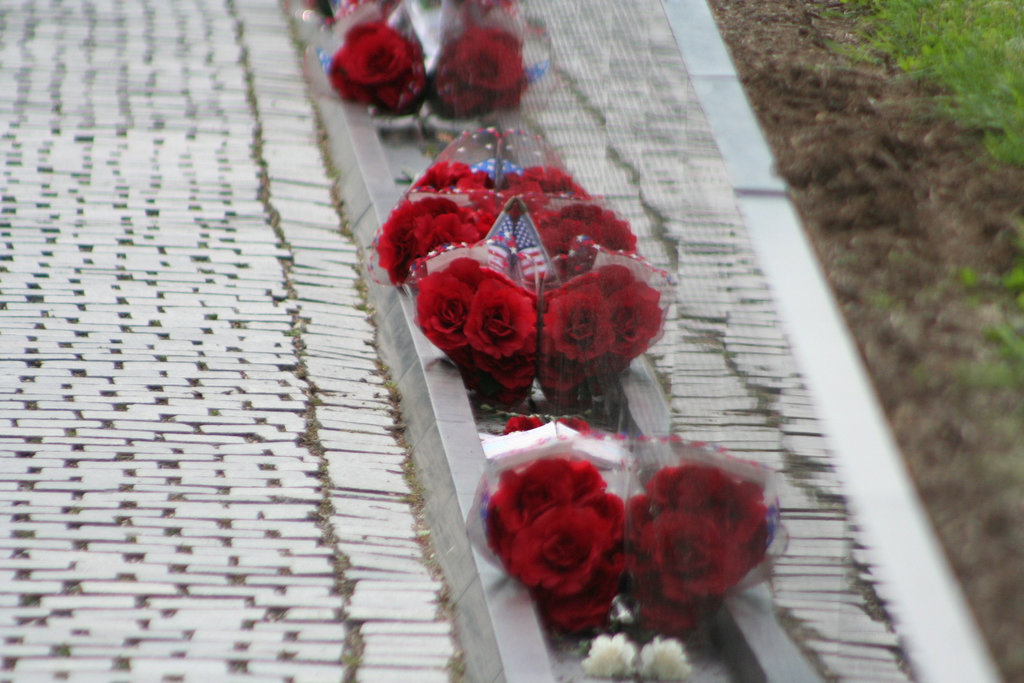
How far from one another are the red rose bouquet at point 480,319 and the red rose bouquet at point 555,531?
2.58ft

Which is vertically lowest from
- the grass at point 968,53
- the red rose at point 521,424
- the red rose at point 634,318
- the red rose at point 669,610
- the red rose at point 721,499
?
the red rose at point 521,424

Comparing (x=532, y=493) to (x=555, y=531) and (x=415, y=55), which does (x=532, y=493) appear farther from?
(x=415, y=55)

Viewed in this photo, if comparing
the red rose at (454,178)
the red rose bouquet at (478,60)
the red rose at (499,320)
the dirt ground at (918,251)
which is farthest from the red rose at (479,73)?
the dirt ground at (918,251)

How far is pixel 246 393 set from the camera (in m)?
4.05

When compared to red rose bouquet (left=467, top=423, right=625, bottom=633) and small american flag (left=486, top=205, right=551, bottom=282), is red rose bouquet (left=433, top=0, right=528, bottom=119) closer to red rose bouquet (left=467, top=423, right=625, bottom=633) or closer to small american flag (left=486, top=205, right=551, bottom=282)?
small american flag (left=486, top=205, right=551, bottom=282)

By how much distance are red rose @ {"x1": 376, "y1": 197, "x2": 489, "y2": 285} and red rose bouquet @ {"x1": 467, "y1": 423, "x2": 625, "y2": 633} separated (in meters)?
1.53

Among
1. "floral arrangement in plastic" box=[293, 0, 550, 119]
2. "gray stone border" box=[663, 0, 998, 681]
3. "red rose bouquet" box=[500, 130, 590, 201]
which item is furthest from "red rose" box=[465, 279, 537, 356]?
"floral arrangement in plastic" box=[293, 0, 550, 119]

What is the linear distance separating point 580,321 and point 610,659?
3.85ft

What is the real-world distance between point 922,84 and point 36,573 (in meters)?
2.75

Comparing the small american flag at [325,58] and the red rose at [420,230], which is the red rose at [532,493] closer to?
the red rose at [420,230]

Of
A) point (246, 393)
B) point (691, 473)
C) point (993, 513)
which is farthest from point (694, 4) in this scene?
point (246, 393)

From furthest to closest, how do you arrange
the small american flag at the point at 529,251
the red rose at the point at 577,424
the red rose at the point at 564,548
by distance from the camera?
the small american flag at the point at 529,251
the red rose at the point at 577,424
the red rose at the point at 564,548

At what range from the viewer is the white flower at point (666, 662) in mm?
2750

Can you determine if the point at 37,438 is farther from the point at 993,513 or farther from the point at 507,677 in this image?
the point at 993,513
